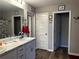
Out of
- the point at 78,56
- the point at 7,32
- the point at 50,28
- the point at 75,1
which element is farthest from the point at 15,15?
the point at 78,56

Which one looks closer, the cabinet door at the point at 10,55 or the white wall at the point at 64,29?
the cabinet door at the point at 10,55

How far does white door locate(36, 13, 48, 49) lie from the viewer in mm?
5055

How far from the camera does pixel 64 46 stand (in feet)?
19.9

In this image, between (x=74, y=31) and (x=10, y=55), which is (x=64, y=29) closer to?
(x=74, y=31)

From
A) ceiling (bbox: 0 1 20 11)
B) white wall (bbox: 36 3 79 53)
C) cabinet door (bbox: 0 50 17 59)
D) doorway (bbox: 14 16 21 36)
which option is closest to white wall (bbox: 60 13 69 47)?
white wall (bbox: 36 3 79 53)

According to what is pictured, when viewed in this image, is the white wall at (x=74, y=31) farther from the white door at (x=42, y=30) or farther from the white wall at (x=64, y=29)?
the white wall at (x=64, y=29)

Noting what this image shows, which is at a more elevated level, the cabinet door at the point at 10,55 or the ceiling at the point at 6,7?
the ceiling at the point at 6,7

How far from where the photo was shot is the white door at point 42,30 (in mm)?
5055

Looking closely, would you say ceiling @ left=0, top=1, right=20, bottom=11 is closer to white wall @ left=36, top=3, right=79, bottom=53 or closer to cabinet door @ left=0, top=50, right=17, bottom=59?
cabinet door @ left=0, top=50, right=17, bottom=59

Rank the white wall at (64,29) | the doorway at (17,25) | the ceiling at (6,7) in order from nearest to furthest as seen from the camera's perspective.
A: 1. the ceiling at (6,7)
2. the doorway at (17,25)
3. the white wall at (64,29)

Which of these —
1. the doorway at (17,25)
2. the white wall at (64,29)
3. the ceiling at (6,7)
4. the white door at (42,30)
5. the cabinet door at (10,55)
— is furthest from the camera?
the white wall at (64,29)

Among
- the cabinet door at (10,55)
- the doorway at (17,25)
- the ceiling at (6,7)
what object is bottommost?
the cabinet door at (10,55)

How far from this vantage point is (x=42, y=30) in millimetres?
5172

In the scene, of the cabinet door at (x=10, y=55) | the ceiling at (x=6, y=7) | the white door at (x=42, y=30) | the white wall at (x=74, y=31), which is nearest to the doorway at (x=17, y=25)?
the ceiling at (x=6, y=7)
